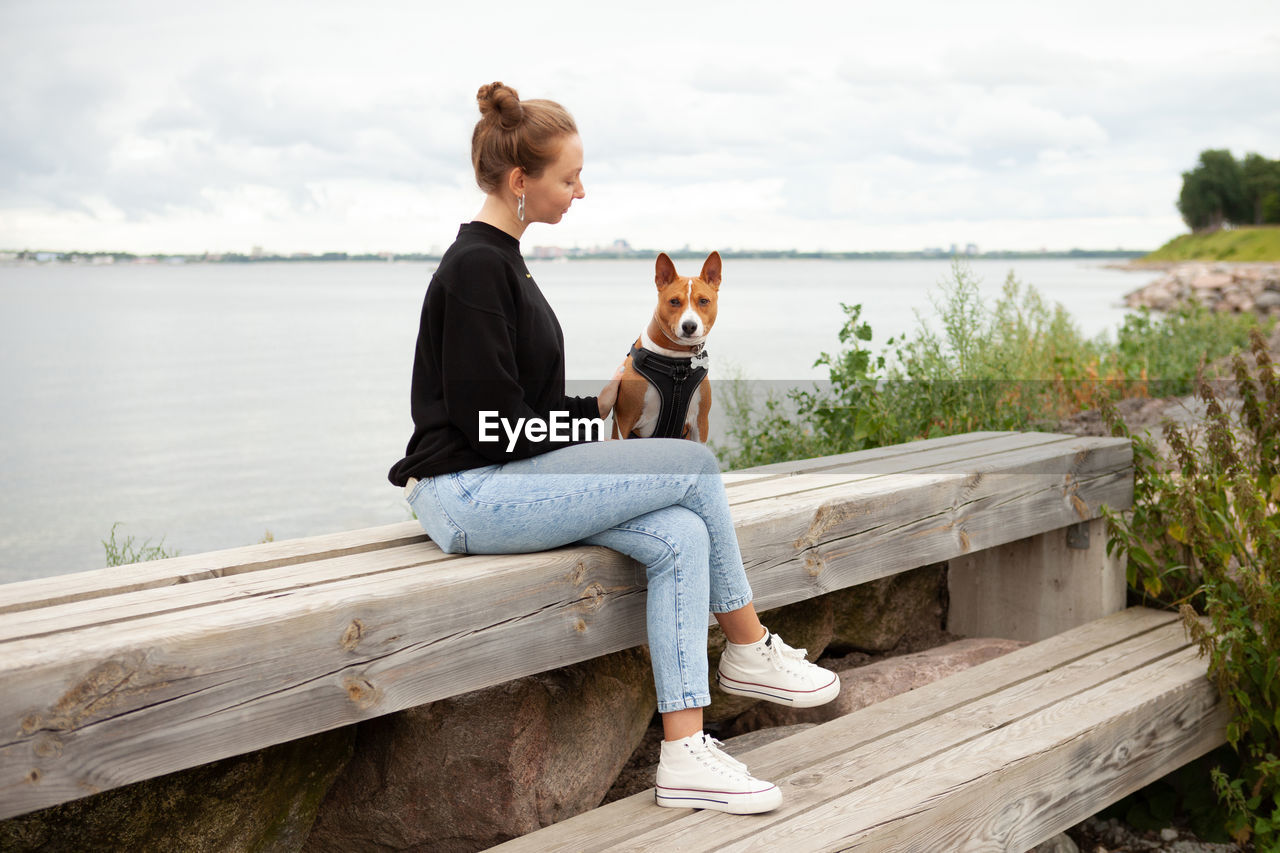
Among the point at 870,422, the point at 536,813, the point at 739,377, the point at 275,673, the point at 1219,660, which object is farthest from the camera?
the point at 739,377

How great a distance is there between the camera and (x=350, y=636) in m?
1.98

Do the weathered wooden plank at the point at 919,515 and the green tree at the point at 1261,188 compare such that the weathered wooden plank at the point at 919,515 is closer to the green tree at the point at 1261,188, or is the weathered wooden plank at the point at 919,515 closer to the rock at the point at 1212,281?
the rock at the point at 1212,281

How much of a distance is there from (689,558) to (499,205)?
926mm

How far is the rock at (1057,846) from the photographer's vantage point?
10.5 ft

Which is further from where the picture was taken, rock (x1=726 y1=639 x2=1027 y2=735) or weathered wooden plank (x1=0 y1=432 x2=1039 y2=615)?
rock (x1=726 y1=639 x2=1027 y2=735)

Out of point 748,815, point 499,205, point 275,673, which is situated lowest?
point 748,815

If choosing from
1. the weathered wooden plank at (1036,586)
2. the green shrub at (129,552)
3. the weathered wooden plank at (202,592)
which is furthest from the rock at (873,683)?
the green shrub at (129,552)

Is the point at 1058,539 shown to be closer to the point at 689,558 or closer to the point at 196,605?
the point at 689,558

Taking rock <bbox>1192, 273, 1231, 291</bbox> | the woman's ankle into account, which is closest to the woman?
the woman's ankle

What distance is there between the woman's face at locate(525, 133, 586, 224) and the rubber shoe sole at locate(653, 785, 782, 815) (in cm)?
134

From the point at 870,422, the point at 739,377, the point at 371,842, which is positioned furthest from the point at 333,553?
the point at 739,377

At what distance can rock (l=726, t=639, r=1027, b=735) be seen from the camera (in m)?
3.34

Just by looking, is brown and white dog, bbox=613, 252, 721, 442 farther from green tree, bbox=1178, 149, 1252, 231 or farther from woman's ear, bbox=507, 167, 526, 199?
green tree, bbox=1178, 149, 1252, 231

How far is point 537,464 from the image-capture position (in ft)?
7.81
